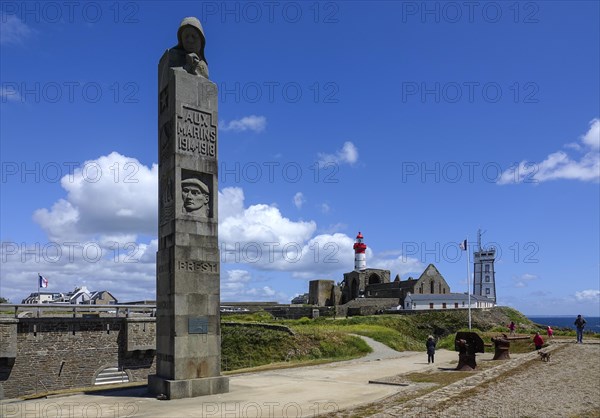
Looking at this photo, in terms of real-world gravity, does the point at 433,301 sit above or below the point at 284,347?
below

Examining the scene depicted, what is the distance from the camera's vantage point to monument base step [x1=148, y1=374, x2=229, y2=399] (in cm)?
1506

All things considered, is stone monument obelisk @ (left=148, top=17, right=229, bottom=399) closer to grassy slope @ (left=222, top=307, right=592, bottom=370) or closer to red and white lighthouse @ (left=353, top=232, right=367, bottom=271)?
grassy slope @ (left=222, top=307, right=592, bottom=370)

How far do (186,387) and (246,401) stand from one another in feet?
6.27

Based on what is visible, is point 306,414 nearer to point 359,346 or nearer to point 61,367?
point 61,367

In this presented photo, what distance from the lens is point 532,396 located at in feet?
49.8

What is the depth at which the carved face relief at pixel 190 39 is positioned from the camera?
17141 mm

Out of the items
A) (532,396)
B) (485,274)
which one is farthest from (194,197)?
(485,274)

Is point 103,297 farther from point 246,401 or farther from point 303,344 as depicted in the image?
point 246,401

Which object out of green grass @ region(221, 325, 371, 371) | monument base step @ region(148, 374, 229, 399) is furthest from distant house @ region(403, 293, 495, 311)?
monument base step @ region(148, 374, 229, 399)

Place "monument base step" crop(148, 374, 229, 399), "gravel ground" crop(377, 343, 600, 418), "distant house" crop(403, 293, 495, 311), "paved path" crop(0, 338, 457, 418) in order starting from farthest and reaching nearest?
"distant house" crop(403, 293, 495, 311) → "monument base step" crop(148, 374, 229, 399) → "paved path" crop(0, 338, 457, 418) → "gravel ground" crop(377, 343, 600, 418)

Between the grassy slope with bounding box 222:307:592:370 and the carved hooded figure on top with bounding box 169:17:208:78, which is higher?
the carved hooded figure on top with bounding box 169:17:208:78

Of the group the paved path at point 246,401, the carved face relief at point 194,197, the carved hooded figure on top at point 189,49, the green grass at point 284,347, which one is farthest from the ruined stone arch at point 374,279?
the carved hooded figure on top at point 189,49

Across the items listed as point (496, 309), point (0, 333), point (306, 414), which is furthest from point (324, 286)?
point (306, 414)

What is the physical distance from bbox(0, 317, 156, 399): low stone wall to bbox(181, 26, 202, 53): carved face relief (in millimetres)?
17114
